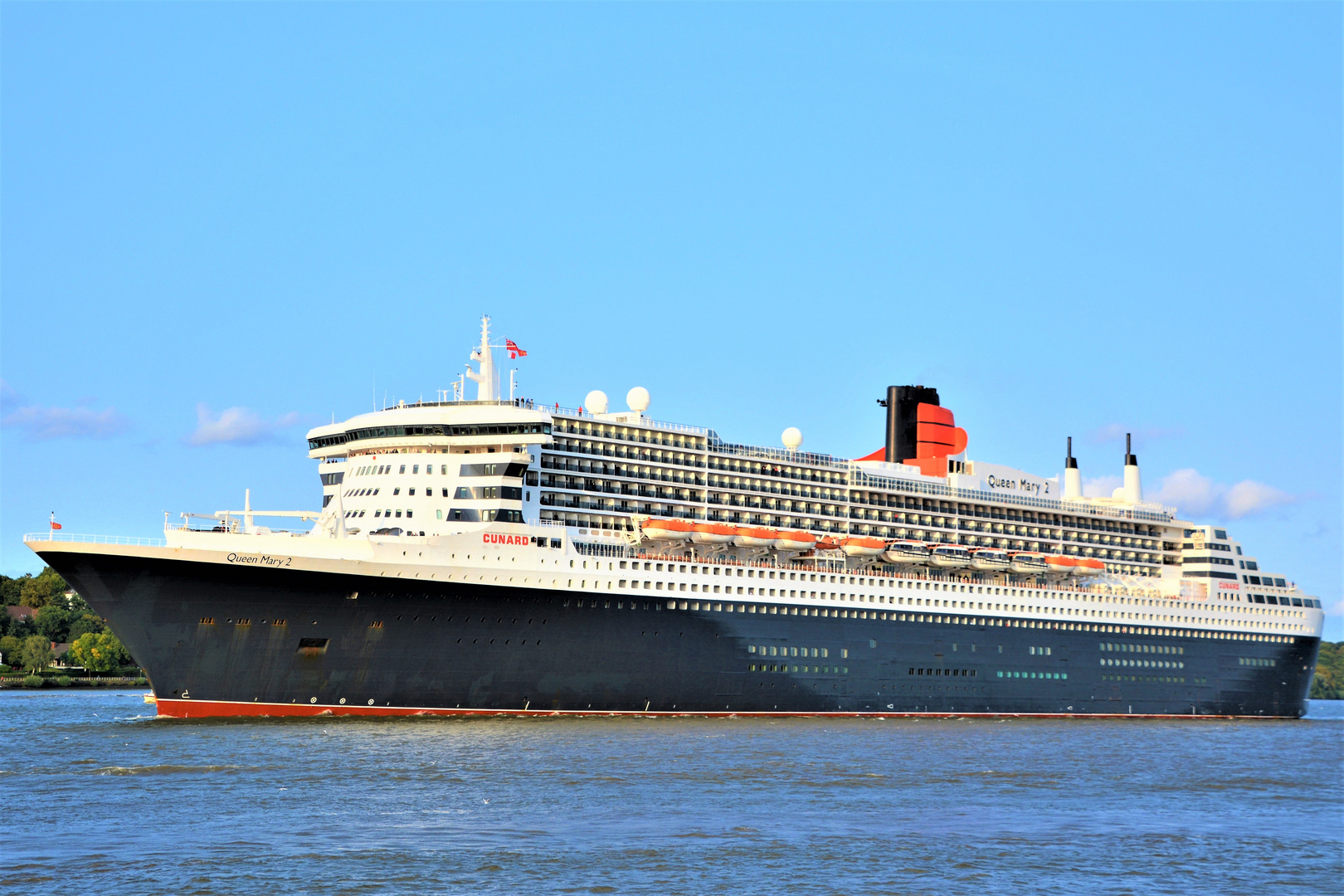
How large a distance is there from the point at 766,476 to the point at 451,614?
18975 millimetres

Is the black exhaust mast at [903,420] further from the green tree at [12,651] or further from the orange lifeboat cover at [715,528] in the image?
the green tree at [12,651]

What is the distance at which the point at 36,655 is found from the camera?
112375 millimetres

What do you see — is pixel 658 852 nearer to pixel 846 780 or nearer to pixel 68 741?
pixel 846 780

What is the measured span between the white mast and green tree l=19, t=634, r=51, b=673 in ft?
229

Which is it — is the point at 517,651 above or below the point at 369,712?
above

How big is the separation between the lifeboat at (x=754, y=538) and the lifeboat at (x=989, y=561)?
40.4 ft

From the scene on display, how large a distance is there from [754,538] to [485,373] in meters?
13.2

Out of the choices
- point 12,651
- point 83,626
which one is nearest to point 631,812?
point 12,651

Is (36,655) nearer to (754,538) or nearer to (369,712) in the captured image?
(369,712)

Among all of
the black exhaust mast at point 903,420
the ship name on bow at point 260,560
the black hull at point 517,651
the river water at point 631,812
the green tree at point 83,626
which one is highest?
the black exhaust mast at point 903,420

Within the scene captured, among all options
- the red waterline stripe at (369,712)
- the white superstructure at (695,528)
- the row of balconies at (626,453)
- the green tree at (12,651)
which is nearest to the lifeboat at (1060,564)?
the white superstructure at (695,528)

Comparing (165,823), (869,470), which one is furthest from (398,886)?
(869,470)

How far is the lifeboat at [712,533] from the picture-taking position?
5847 centimetres

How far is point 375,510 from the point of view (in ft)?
181
